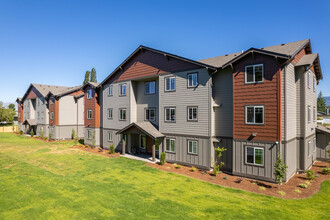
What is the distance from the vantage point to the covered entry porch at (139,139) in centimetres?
2154

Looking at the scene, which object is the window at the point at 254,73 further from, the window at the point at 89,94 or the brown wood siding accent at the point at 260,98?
the window at the point at 89,94

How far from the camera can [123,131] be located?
23938 mm

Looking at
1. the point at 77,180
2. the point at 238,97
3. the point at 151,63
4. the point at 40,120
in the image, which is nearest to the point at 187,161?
the point at 238,97

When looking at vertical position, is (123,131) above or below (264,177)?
above

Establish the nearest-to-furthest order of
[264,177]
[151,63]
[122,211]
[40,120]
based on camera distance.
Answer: [122,211] → [264,177] → [151,63] → [40,120]

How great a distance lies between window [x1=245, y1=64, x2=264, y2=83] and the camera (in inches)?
599

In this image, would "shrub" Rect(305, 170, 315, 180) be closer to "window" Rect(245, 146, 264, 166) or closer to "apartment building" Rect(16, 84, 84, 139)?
"window" Rect(245, 146, 264, 166)

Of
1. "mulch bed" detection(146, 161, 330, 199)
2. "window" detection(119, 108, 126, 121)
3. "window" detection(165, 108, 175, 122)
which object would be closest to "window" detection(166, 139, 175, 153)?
"window" detection(165, 108, 175, 122)

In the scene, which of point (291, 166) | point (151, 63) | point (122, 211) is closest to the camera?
point (122, 211)

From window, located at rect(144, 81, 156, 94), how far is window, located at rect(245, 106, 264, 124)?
11.5 m

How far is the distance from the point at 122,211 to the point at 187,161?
10161mm

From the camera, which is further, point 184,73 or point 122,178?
point 184,73

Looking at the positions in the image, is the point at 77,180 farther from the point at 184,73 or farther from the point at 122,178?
the point at 184,73

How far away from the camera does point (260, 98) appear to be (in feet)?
49.7
